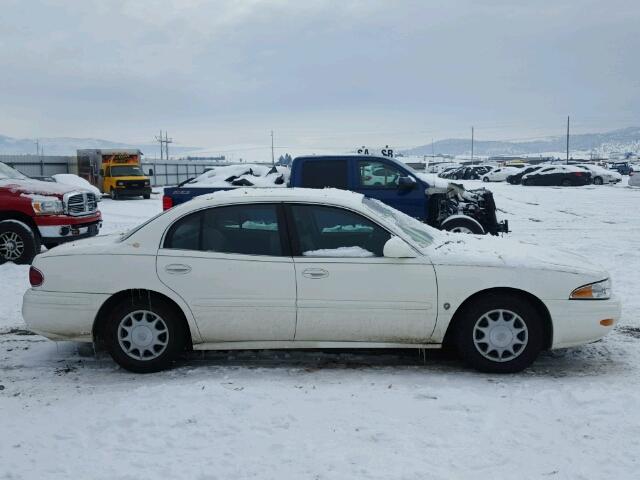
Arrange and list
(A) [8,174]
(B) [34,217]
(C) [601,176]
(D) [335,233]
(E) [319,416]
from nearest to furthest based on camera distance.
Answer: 1. (E) [319,416]
2. (D) [335,233]
3. (B) [34,217]
4. (A) [8,174]
5. (C) [601,176]

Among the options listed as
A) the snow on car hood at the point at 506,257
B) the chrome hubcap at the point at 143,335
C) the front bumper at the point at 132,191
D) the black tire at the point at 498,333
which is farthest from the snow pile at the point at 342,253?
the front bumper at the point at 132,191

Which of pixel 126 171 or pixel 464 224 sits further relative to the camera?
pixel 126 171

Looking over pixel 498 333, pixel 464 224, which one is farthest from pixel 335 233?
pixel 464 224

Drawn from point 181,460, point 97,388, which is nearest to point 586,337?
point 181,460

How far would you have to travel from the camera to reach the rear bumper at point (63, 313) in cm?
512

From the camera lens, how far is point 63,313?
515cm

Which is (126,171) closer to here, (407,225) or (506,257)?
(407,225)

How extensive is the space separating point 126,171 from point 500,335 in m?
30.6

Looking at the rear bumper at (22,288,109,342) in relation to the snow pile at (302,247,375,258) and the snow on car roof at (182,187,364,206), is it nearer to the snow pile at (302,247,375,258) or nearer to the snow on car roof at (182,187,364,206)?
the snow on car roof at (182,187,364,206)

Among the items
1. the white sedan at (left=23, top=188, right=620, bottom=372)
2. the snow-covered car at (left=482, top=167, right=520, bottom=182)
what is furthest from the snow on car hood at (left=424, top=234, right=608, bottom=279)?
the snow-covered car at (left=482, top=167, right=520, bottom=182)

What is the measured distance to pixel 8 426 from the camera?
4.14 metres

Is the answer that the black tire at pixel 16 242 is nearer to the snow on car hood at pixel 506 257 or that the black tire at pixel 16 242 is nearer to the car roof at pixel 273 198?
the car roof at pixel 273 198

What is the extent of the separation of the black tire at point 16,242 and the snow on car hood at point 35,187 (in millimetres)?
553

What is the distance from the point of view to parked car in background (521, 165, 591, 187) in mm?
39438
